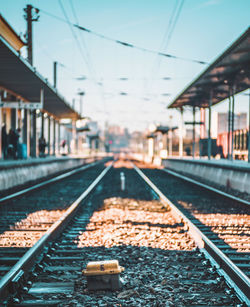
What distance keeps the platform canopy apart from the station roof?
7.97 metres

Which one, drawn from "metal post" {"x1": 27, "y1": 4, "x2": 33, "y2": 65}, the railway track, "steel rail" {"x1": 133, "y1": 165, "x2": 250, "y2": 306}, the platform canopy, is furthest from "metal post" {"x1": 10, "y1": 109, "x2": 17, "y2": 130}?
"steel rail" {"x1": 133, "y1": 165, "x2": 250, "y2": 306}

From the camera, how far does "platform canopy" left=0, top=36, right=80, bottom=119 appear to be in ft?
45.3

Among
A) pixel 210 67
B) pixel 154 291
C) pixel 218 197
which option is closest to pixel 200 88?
pixel 210 67

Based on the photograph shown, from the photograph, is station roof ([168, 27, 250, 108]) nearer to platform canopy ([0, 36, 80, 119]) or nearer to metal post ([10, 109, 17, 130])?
platform canopy ([0, 36, 80, 119])

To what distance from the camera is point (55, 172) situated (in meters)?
26.6

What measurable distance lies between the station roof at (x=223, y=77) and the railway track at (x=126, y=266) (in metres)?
7.77

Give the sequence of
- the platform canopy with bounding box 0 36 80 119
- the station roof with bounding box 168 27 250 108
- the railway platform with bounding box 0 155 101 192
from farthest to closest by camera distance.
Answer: the railway platform with bounding box 0 155 101 192, the station roof with bounding box 168 27 250 108, the platform canopy with bounding box 0 36 80 119

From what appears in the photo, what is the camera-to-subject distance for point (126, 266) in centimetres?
506

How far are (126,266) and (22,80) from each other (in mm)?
16132

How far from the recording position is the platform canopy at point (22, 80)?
13822 mm

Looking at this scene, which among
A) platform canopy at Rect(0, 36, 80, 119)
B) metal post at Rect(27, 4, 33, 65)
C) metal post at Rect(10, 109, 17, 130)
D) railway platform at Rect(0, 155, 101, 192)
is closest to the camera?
platform canopy at Rect(0, 36, 80, 119)

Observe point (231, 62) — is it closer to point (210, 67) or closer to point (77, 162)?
point (210, 67)

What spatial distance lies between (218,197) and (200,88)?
11.2 meters

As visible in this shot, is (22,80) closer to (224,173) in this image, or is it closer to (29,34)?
(29,34)
